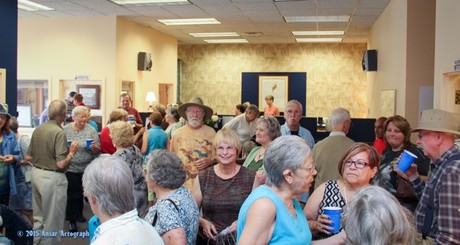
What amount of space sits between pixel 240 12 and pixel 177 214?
7.50 metres

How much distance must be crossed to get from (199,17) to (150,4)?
64.4 inches

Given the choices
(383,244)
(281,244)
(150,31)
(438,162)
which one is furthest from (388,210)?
(150,31)

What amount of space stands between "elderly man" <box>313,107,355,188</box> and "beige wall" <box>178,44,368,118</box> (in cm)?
1117

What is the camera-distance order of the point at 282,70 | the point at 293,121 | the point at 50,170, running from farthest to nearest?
1. the point at 282,70
2. the point at 293,121
3. the point at 50,170

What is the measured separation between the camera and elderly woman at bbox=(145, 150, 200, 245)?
2361 mm

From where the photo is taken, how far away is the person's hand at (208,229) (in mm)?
2902

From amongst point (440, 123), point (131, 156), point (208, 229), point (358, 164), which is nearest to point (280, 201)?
point (358, 164)

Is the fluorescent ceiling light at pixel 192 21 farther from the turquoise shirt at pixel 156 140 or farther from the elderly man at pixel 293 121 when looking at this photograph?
the elderly man at pixel 293 121

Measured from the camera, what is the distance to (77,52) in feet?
33.1

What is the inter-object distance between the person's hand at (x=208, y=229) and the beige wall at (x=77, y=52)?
7.45 meters

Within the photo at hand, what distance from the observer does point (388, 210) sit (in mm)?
1577

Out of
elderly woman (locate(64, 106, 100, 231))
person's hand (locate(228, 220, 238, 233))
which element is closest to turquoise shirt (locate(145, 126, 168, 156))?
elderly woman (locate(64, 106, 100, 231))

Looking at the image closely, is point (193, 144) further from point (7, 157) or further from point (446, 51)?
point (446, 51)

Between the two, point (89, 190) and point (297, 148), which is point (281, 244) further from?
point (89, 190)
